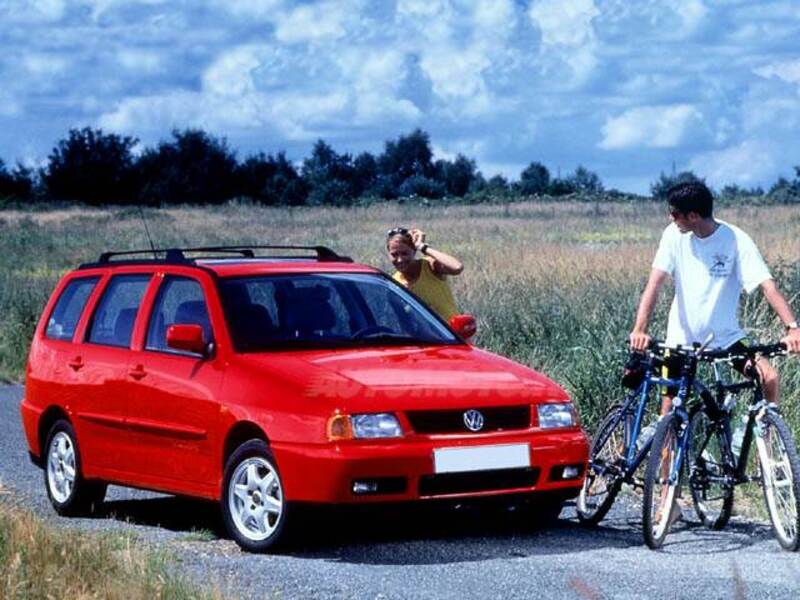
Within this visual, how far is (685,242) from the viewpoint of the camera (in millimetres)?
9719

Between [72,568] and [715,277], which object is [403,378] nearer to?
[715,277]

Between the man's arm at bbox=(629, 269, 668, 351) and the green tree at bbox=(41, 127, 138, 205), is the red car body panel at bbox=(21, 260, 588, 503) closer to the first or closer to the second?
the man's arm at bbox=(629, 269, 668, 351)

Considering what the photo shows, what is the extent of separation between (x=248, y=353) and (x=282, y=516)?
3.38 feet

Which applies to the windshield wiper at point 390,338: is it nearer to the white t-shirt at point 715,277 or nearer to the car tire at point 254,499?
the car tire at point 254,499

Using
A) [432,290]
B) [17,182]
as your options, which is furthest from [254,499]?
[17,182]

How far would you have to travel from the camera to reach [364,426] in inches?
351

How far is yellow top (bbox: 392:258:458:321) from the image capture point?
40.2 feet

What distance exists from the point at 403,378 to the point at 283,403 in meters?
0.63

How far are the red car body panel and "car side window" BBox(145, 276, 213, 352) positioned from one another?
0.06 m

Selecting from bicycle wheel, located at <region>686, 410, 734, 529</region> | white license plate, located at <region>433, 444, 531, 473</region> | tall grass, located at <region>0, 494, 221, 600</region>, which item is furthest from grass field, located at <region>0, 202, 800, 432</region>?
tall grass, located at <region>0, 494, 221, 600</region>

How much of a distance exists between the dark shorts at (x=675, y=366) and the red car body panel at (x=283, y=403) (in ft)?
1.75

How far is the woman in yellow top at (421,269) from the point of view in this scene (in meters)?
12.1

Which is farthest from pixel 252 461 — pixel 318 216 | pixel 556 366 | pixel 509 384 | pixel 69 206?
pixel 69 206

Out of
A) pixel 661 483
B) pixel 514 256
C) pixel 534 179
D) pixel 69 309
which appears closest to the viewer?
pixel 661 483
